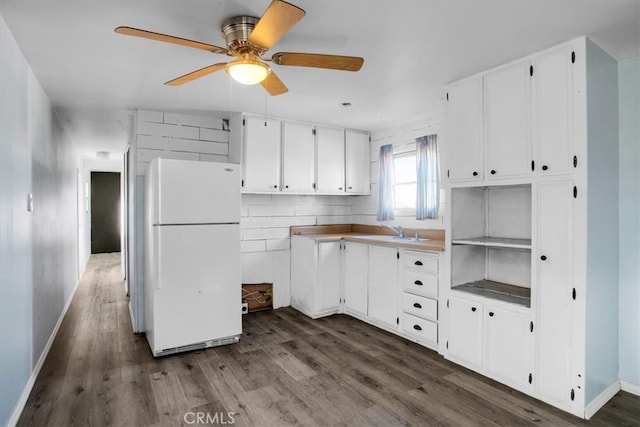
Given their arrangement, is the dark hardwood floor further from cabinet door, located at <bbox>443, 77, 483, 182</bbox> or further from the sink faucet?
cabinet door, located at <bbox>443, 77, 483, 182</bbox>

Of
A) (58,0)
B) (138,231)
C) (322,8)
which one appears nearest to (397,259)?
(322,8)

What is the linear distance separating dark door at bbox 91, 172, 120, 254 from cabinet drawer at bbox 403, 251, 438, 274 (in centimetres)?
921

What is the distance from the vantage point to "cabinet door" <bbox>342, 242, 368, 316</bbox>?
3.86 metres

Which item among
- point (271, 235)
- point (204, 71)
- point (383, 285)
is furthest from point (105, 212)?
point (204, 71)

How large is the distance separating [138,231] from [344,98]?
2.56 metres

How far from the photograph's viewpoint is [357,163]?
15.1 ft

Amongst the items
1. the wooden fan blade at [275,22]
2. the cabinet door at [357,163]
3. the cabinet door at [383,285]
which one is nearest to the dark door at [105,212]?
the cabinet door at [357,163]

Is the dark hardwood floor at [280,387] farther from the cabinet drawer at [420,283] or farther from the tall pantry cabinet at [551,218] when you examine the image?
the cabinet drawer at [420,283]

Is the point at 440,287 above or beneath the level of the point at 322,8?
beneath

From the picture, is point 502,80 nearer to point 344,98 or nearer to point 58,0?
point 344,98

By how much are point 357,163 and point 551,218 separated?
8.69ft

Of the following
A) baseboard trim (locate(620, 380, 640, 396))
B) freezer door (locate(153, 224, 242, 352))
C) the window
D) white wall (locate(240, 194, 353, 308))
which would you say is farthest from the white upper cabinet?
white wall (locate(240, 194, 353, 308))

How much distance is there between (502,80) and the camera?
2.53 m

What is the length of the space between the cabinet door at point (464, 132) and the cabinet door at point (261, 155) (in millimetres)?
1913
